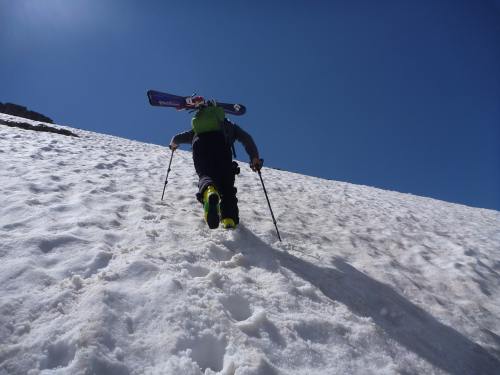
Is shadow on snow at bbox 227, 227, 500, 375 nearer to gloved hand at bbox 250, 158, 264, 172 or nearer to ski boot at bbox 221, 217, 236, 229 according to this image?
ski boot at bbox 221, 217, 236, 229

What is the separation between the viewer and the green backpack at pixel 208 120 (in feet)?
19.5

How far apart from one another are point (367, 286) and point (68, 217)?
4434 millimetres

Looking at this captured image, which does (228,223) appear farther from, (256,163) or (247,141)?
(247,141)

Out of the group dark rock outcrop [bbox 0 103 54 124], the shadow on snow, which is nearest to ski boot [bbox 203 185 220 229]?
the shadow on snow

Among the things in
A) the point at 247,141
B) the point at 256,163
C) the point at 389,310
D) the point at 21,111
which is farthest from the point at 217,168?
the point at 21,111

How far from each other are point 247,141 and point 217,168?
0.96 metres

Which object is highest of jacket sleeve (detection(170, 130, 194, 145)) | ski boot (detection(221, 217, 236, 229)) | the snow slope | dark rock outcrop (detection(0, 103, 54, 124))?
dark rock outcrop (detection(0, 103, 54, 124))

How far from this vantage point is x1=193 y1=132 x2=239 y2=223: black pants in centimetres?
512

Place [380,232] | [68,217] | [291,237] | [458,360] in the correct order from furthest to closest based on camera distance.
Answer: [380,232]
[291,237]
[68,217]
[458,360]

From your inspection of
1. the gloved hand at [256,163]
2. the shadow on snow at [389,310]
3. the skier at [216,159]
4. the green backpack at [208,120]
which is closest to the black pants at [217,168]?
the skier at [216,159]

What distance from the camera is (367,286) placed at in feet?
15.1

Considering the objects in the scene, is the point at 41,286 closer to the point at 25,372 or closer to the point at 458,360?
the point at 25,372

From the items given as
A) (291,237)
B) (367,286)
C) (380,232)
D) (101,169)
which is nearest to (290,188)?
(380,232)

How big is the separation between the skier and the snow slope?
487 millimetres
